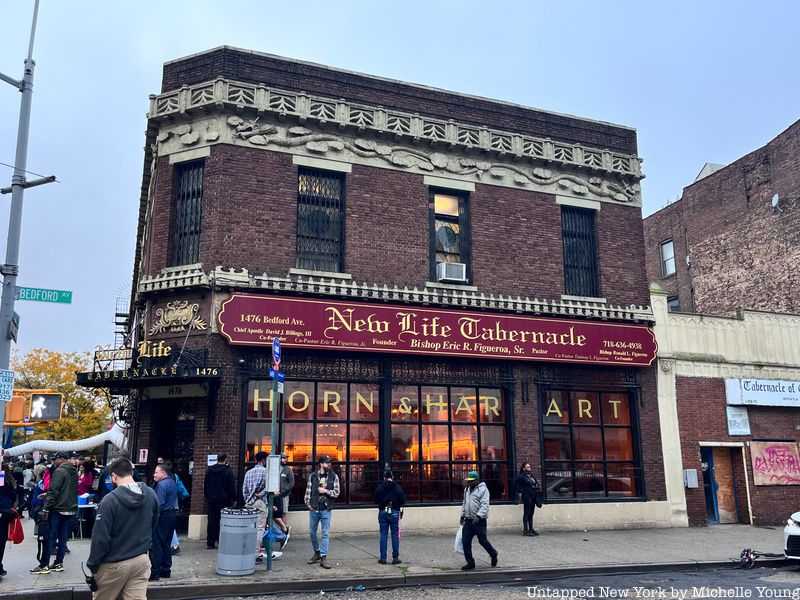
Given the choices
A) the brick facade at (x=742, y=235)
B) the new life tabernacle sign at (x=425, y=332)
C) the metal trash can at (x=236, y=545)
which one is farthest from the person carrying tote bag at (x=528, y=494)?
the brick facade at (x=742, y=235)

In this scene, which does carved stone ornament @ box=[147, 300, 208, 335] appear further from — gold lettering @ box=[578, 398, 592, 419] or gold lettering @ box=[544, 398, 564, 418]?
gold lettering @ box=[578, 398, 592, 419]

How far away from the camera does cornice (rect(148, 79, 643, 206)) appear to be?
16.6 metres

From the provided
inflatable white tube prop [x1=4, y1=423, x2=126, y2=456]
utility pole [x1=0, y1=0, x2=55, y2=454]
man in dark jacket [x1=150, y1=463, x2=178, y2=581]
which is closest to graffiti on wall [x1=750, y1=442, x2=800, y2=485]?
man in dark jacket [x1=150, y1=463, x2=178, y2=581]

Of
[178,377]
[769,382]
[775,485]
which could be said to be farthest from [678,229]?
[178,377]

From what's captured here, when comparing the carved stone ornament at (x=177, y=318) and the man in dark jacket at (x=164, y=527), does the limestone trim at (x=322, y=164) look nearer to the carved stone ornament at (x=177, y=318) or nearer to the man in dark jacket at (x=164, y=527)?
the carved stone ornament at (x=177, y=318)

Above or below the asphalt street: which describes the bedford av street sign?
above

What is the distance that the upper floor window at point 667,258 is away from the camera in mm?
32344

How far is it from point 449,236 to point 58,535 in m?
11.3

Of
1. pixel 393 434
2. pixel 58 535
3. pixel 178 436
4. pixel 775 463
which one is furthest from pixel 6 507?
pixel 775 463

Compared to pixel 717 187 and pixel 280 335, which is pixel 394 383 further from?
pixel 717 187

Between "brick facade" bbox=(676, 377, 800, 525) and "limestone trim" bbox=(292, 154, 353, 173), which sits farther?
"brick facade" bbox=(676, 377, 800, 525)

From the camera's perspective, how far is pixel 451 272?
17734 millimetres

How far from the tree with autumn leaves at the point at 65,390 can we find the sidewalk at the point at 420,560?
1318 inches

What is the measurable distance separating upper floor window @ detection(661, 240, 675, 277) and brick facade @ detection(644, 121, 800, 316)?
11.8 inches
